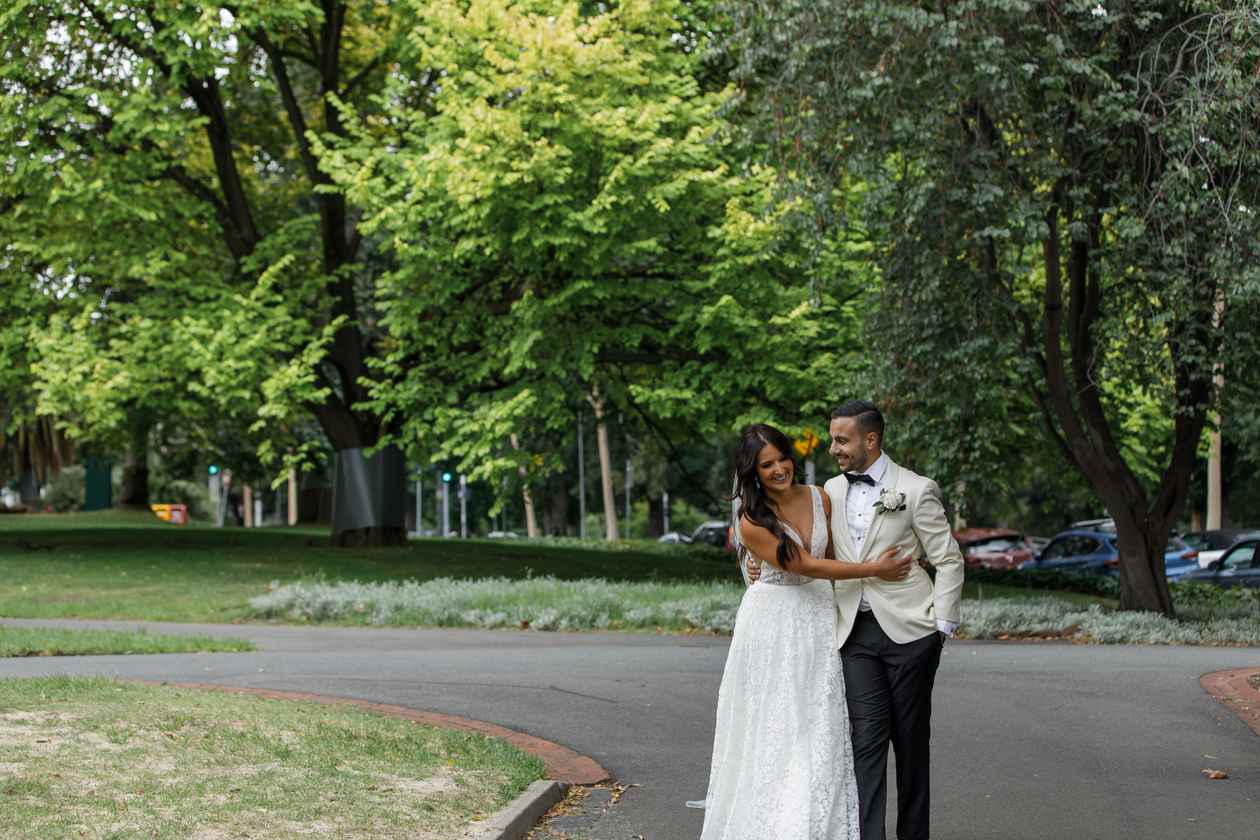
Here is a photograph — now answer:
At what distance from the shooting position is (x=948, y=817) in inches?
321

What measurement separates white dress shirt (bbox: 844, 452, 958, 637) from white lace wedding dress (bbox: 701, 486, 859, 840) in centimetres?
15

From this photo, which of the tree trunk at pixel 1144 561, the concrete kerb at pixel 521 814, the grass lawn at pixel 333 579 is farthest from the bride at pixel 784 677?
the tree trunk at pixel 1144 561

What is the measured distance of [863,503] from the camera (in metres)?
6.69

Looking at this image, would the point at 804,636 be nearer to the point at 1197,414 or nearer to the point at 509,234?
the point at 1197,414

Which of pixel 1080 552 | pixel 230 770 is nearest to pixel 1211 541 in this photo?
pixel 1080 552

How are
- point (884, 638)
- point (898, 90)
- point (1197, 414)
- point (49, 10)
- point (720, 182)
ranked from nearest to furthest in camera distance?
point (884, 638), point (898, 90), point (1197, 414), point (720, 182), point (49, 10)

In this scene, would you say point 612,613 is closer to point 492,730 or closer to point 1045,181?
point 1045,181

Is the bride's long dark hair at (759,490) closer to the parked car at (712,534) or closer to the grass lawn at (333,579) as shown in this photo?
the grass lawn at (333,579)

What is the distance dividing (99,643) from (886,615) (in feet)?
38.7

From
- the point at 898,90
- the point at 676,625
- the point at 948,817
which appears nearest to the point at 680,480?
the point at 676,625

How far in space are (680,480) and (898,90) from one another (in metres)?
53.3

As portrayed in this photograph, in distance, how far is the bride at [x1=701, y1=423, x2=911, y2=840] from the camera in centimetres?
647

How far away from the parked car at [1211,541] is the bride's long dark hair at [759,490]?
96.6 ft

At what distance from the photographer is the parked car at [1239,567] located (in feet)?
96.1
